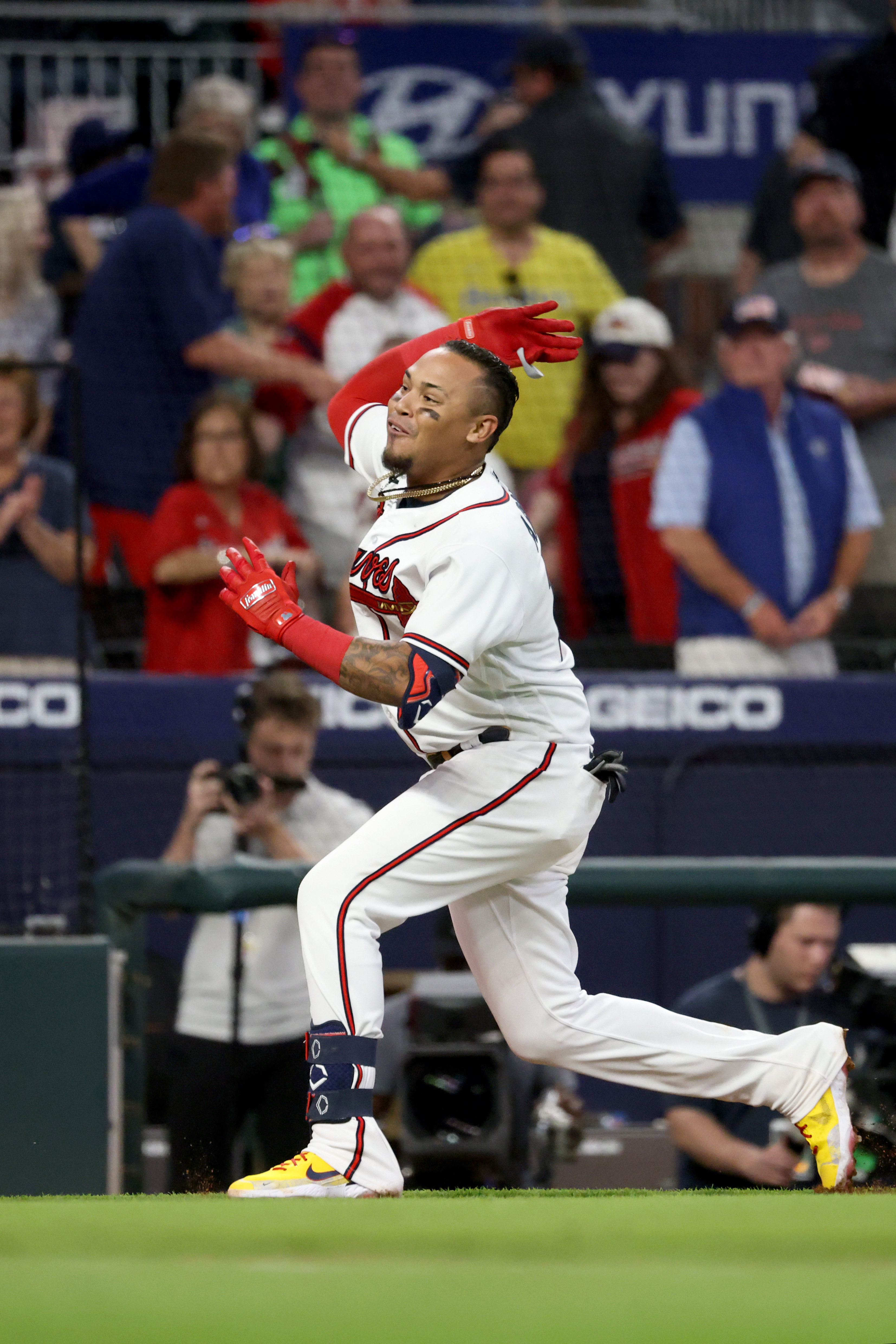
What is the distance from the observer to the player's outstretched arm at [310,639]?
328cm

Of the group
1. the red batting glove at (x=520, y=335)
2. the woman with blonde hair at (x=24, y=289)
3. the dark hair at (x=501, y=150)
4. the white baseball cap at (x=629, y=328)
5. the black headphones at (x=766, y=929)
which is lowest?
the black headphones at (x=766, y=929)

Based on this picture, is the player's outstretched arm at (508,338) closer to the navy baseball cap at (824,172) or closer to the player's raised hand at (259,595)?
the player's raised hand at (259,595)

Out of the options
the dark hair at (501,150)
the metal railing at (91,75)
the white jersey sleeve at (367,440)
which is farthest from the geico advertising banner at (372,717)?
the metal railing at (91,75)

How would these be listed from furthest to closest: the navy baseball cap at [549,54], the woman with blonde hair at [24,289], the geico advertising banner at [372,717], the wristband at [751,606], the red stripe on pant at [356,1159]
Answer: the navy baseball cap at [549,54]
the woman with blonde hair at [24,289]
the wristband at [751,606]
the geico advertising banner at [372,717]
the red stripe on pant at [356,1159]

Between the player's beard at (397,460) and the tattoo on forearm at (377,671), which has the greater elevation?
the player's beard at (397,460)

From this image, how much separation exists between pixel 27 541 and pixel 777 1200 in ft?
13.2

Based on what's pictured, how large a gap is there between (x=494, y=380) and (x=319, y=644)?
652 mm

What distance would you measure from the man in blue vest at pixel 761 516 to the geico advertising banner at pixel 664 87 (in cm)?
180

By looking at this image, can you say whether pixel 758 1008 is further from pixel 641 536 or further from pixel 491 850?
pixel 641 536

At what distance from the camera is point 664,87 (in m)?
8.44

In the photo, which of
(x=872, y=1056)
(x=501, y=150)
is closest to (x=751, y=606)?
(x=872, y=1056)

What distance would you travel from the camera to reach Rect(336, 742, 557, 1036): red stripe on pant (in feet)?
11.1

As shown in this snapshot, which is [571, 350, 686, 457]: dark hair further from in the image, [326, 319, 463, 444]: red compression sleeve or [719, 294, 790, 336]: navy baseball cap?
[326, 319, 463, 444]: red compression sleeve

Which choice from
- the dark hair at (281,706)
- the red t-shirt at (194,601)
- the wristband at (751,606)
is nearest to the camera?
the dark hair at (281,706)
